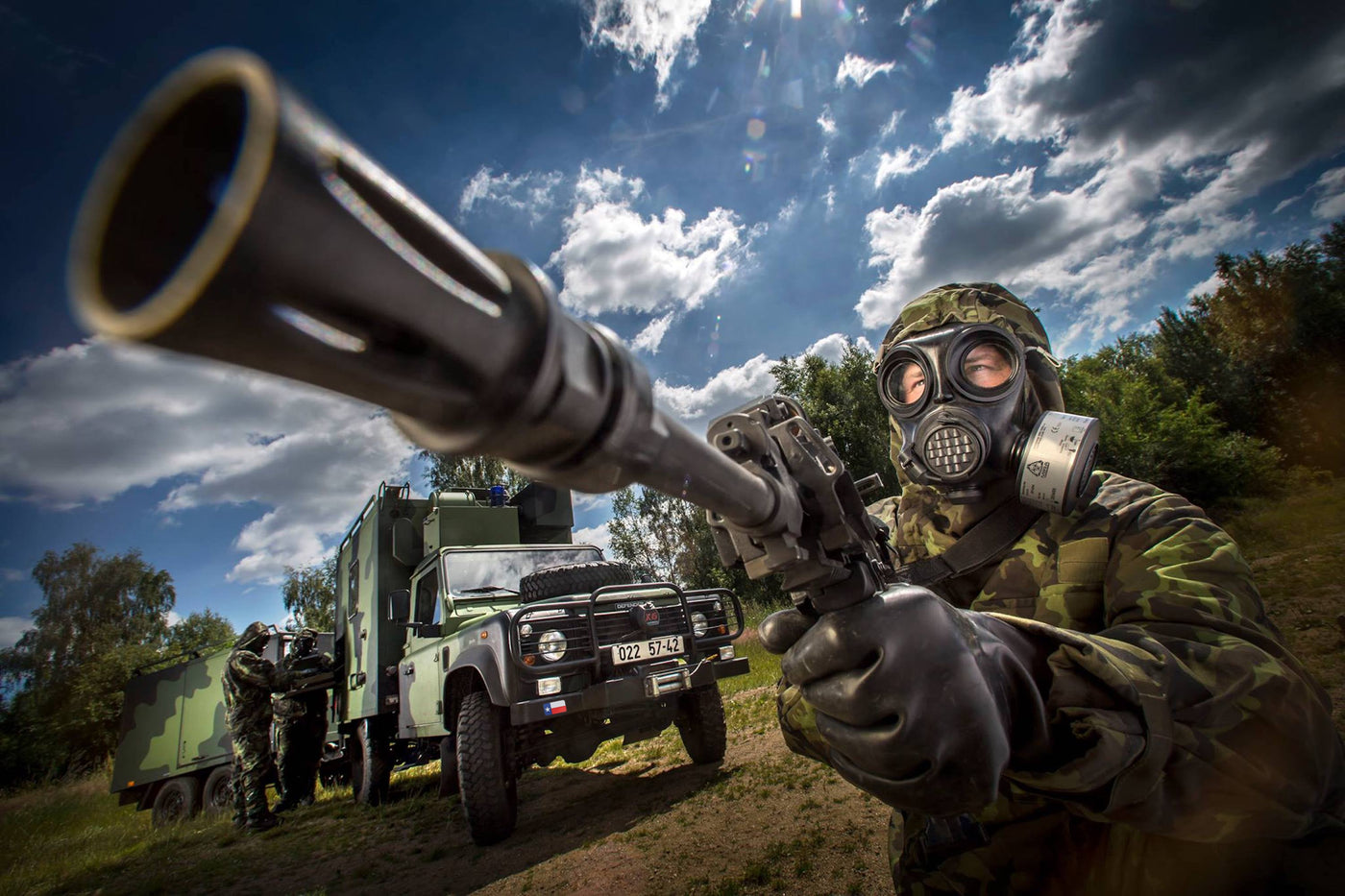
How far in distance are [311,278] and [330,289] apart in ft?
0.05

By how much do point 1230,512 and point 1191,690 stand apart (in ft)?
76.7

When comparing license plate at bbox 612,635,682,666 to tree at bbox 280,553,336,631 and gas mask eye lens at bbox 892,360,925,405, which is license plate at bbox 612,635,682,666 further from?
tree at bbox 280,553,336,631

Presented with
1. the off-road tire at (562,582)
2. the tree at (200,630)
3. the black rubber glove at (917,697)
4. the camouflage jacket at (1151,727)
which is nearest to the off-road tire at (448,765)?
the off-road tire at (562,582)

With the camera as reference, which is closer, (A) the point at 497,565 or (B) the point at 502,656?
(B) the point at 502,656

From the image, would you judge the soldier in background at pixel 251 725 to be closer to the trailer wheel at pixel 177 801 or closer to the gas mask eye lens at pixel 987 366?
the trailer wheel at pixel 177 801

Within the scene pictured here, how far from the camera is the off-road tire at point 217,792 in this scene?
9258mm

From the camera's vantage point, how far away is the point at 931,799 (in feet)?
3.52

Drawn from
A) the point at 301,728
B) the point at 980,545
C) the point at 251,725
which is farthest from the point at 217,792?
the point at 980,545

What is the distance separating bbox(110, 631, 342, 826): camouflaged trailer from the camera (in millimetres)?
9438

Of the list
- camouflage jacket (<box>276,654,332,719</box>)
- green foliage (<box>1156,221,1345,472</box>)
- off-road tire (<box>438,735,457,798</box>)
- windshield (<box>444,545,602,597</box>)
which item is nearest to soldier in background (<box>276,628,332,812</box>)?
camouflage jacket (<box>276,654,332,719</box>)

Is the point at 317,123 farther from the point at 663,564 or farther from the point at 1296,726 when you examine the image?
the point at 663,564

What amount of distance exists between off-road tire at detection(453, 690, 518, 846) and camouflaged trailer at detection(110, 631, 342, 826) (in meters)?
5.99

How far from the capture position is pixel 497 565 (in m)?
6.52

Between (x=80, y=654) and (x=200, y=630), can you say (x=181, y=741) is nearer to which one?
(x=80, y=654)
